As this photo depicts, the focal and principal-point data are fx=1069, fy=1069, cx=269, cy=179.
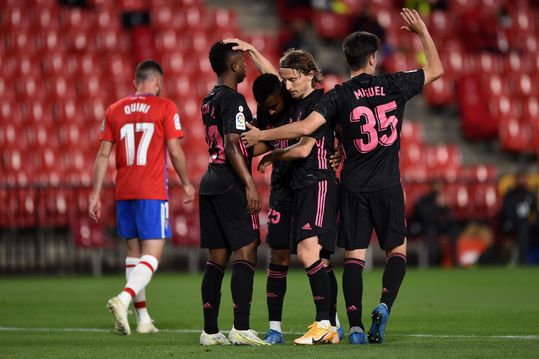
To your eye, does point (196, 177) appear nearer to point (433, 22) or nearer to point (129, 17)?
point (129, 17)

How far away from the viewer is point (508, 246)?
19062mm

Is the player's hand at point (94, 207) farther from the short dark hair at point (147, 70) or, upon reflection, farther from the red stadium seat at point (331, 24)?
the red stadium seat at point (331, 24)

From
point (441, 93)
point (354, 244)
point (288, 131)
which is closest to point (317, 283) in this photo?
point (354, 244)

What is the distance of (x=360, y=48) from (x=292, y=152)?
863mm

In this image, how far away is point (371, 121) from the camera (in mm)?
7328

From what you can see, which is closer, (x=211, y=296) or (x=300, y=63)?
(x=300, y=63)

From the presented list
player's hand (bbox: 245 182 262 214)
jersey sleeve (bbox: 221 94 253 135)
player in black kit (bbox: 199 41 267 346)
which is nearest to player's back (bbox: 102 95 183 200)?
player in black kit (bbox: 199 41 267 346)

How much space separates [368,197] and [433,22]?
16642mm

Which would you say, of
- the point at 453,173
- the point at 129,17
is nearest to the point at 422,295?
the point at 453,173

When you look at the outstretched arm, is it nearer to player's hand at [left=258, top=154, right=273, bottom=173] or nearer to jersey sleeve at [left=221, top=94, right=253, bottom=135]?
player's hand at [left=258, top=154, right=273, bottom=173]

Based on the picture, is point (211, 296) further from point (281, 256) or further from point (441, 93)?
point (441, 93)

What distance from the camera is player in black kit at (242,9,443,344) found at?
7.32 metres

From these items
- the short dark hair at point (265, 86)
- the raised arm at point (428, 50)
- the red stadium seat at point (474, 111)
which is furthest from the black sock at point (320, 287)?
the red stadium seat at point (474, 111)

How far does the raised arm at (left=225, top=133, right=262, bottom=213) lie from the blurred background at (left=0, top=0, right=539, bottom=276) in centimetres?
1026
